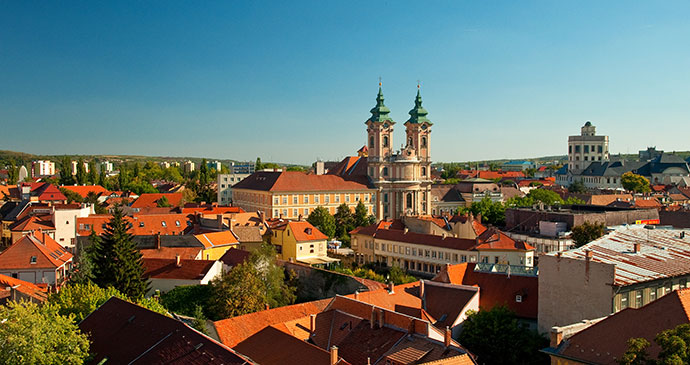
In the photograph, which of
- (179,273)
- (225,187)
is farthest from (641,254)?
(225,187)

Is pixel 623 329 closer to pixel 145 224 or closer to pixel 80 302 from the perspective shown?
pixel 80 302

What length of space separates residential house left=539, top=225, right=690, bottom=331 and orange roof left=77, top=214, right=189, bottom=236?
34.6m

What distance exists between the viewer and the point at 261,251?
39062mm

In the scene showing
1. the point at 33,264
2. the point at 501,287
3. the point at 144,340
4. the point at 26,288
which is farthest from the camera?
the point at 33,264

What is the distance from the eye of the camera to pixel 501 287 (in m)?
30.7

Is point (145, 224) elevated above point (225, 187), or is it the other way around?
point (225, 187)

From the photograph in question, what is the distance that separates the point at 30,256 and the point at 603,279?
35.7 metres

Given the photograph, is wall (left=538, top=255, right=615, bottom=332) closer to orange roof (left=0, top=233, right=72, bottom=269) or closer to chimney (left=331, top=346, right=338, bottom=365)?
A: chimney (left=331, top=346, right=338, bottom=365)

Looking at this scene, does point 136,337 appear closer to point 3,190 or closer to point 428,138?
point 428,138

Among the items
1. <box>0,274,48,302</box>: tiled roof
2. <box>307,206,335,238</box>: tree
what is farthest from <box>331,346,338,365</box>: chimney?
<box>307,206,335,238</box>: tree

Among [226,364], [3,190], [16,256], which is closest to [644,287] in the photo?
[226,364]

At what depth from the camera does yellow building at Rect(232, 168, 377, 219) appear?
252 feet

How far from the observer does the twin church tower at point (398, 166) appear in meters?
86.4

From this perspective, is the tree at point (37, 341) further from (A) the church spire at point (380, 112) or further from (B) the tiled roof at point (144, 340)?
(A) the church spire at point (380, 112)
